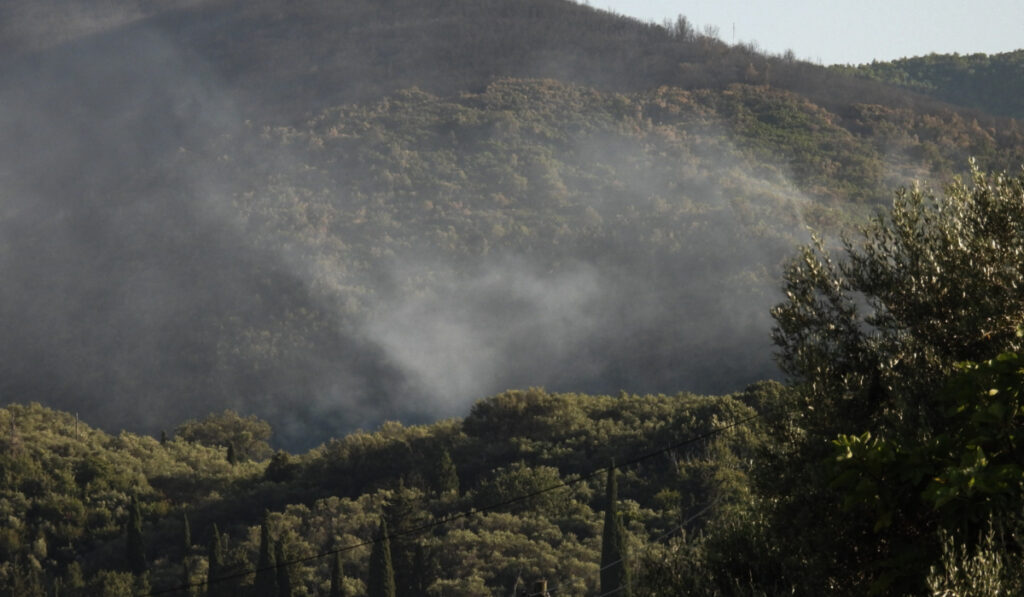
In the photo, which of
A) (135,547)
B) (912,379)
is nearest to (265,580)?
(135,547)

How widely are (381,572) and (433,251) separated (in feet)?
380

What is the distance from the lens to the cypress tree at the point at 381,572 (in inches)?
1849

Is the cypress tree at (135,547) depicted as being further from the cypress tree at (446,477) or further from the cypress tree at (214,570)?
the cypress tree at (446,477)

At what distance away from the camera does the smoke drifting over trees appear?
133625mm

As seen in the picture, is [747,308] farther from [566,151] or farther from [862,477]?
[862,477]

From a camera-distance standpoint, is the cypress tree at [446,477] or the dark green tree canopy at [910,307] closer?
the dark green tree canopy at [910,307]

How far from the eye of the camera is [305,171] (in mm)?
182125

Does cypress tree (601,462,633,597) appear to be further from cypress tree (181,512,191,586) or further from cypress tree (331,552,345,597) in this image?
cypress tree (181,512,191,586)

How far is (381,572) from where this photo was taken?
155 feet

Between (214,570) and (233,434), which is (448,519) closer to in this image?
(214,570)

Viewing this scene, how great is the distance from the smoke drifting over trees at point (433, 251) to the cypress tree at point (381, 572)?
69.8m

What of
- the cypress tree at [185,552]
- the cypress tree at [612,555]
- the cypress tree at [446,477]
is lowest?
the cypress tree at [612,555]

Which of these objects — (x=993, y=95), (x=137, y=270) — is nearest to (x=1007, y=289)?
(x=137, y=270)

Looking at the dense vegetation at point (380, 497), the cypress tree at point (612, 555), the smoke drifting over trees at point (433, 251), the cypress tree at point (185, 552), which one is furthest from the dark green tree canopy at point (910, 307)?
the smoke drifting over trees at point (433, 251)
